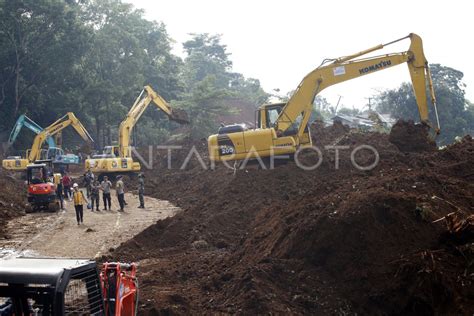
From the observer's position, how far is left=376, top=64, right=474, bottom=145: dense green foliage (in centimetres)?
4509

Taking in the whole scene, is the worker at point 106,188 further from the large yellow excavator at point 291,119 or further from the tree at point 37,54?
the tree at point 37,54

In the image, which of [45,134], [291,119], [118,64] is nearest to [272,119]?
[291,119]

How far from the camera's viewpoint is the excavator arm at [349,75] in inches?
738

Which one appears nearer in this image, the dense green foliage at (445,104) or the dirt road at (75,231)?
the dirt road at (75,231)

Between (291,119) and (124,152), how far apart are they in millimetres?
14173

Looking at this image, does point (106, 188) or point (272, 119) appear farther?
point (106, 188)

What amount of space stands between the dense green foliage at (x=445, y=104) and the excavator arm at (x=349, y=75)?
26.0 metres

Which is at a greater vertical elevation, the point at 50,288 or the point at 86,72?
the point at 86,72

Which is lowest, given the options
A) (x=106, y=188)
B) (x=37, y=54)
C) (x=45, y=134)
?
(x=106, y=188)

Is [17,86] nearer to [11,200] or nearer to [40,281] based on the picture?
[11,200]

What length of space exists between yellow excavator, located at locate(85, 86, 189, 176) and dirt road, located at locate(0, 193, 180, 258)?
6245mm

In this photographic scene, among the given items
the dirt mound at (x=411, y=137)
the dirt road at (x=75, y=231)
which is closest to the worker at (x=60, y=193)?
the dirt road at (x=75, y=231)

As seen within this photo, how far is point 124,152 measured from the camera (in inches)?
1229

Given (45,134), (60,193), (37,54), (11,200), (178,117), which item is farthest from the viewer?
(37,54)
